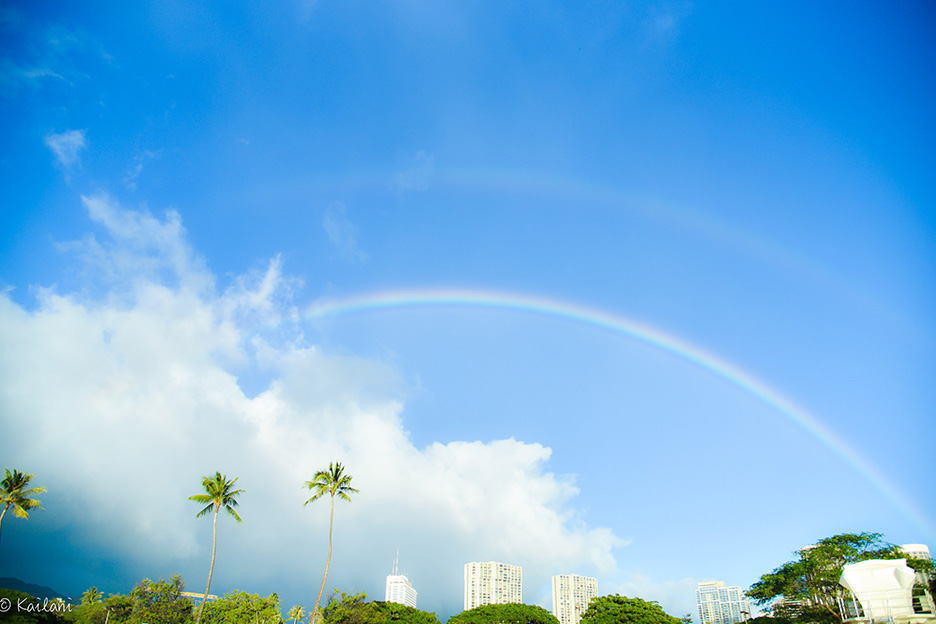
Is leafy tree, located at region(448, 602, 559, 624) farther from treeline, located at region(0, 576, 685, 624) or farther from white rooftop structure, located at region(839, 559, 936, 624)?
white rooftop structure, located at region(839, 559, 936, 624)

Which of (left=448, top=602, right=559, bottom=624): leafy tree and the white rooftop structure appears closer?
the white rooftop structure

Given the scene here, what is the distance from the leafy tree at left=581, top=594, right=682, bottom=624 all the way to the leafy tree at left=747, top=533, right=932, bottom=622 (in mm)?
11672

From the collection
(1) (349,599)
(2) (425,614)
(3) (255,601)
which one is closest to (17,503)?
(3) (255,601)

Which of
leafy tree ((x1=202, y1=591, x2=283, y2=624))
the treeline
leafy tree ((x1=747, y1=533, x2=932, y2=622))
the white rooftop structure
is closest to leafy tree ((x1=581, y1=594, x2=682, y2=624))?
the treeline

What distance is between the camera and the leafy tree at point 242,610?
58.9 meters

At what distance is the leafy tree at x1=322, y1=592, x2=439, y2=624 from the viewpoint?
203 ft

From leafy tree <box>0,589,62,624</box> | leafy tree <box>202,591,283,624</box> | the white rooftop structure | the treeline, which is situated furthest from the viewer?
leafy tree <box>202,591,283,624</box>

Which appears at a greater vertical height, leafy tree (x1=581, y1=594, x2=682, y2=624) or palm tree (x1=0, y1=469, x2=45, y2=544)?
palm tree (x1=0, y1=469, x2=45, y2=544)

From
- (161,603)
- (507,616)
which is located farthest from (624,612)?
(161,603)

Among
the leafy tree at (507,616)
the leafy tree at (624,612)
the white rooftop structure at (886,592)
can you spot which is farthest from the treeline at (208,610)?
the white rooftop structure at (886,592)

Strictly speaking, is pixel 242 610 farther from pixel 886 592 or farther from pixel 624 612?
pixel 886 592

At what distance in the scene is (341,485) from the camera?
53.0 metres

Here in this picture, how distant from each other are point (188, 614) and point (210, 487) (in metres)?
20.7

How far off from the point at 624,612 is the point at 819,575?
2044 centimetres
